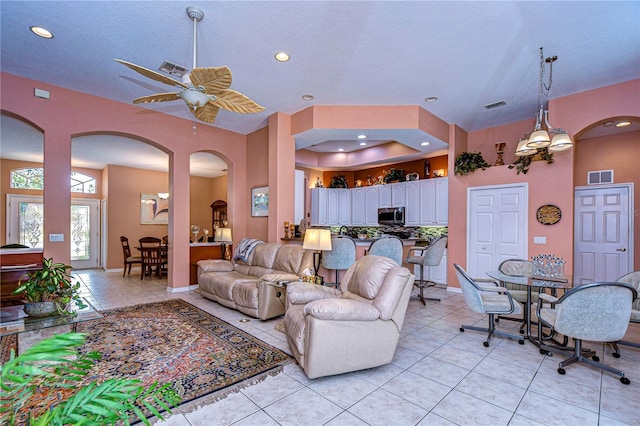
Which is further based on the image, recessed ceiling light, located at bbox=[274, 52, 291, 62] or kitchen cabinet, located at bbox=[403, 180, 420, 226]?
kitchen cabinet, located at bbox=[403, 180, 420, 226]

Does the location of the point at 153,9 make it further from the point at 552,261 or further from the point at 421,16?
the point at 552,261

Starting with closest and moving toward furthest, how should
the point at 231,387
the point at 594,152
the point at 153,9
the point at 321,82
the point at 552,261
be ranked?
the point at 231,387, the point at 153,9, the point at 552,261, the point at 321,82, the point at 594,152

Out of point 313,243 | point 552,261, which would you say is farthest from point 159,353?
point 552,261

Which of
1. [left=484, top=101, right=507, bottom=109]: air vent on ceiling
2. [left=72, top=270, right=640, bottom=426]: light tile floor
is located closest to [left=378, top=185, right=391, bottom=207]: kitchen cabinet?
[left=484, top=101, right=507, bottom=109]: air vent on ceiling

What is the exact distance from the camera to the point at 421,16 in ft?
9.87

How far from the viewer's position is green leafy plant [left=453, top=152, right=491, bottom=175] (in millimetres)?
5755

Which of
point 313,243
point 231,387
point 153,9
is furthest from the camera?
point 313,243

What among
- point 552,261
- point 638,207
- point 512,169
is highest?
point 512,169

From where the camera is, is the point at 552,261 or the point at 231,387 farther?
the point at 552,261

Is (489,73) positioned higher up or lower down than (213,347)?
higher up

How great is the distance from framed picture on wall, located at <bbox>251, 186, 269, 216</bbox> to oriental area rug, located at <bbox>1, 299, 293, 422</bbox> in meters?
2.38

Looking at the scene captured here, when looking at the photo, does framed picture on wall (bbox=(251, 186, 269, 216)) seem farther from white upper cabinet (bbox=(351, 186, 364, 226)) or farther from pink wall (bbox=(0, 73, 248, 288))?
white upper cabinet (bbox=(351, 186, 364, 226))

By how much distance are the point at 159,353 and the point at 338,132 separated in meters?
4.16

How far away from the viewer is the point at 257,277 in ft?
15.5
